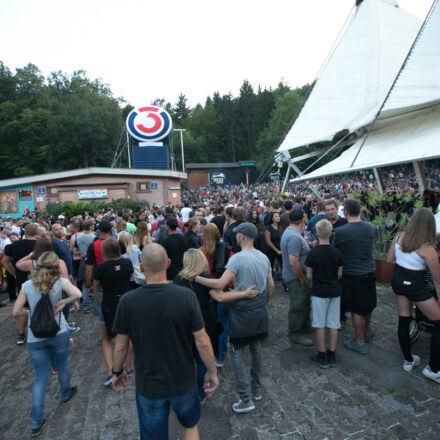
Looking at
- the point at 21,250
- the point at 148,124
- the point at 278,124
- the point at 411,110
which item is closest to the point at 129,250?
the point at 21,250

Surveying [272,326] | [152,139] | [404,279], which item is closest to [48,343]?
[272,326]

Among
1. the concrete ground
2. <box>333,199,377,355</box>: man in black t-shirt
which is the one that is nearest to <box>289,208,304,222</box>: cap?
<box>333,199,377,355</box>: man in black t-shirt

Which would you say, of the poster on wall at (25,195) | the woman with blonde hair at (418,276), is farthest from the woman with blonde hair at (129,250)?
the poster on wall at (25,195)

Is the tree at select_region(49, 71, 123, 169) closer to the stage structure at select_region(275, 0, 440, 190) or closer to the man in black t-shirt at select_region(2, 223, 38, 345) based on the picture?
the stage structure at select_region(275, 0, 440, 190)

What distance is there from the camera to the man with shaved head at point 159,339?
203 cm

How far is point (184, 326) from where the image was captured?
2.07 metres

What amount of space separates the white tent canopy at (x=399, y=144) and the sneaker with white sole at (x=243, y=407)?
22.2 feet

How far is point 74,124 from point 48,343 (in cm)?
4513

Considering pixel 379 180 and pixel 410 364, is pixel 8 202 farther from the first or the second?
pixel 410 364

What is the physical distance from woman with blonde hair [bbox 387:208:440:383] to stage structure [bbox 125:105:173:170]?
24299 millimetres

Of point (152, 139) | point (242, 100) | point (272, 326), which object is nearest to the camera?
point (272, 326)

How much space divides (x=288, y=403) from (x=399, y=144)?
26.8 ft

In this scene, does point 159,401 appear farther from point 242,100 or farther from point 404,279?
point 242,100

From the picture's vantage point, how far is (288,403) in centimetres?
315
